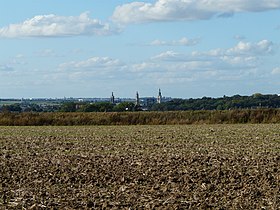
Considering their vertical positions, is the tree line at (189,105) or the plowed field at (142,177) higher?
the tree line at (189,105)

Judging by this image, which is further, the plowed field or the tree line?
the tree line

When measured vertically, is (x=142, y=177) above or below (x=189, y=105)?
below

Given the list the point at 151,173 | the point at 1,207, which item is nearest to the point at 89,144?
the point at 151,173

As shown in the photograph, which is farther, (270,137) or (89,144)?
(270,137)

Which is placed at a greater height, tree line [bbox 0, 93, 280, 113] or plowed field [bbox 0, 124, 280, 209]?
tree line [bbox 0, 93, 280, 113]

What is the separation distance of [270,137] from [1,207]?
19342mm

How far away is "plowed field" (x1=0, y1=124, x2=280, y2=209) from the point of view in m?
14.4

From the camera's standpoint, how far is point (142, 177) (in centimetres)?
1772

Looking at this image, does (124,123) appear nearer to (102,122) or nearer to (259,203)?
(102,122)

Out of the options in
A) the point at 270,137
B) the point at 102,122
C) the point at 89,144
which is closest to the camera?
the point at 89,144

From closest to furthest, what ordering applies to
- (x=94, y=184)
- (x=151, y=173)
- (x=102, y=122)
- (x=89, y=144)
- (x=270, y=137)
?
(x=94, y=184)
(x=151, y=173)
(x=89, y=144)
(x=270, y=137)
(x=102, y=122)

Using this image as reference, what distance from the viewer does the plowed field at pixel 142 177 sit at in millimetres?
14359

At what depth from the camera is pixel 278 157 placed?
69.7ft

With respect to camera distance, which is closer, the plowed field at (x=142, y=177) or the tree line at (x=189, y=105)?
the plowed field at (x=142, y=177)
